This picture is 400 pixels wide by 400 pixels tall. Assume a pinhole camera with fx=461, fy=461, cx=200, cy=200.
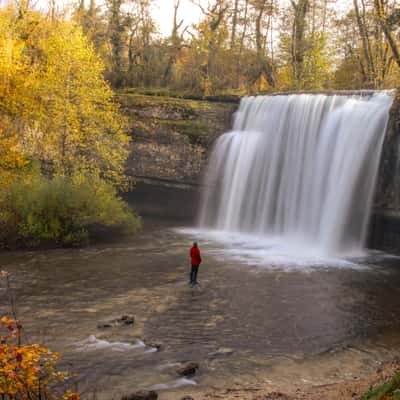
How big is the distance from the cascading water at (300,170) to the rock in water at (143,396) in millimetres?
13461

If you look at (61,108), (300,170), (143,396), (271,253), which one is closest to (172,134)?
(61,108)

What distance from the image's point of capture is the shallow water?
851 centimetres

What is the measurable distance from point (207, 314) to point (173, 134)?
54.7ft

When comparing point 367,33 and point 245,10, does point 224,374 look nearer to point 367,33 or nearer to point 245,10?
point 367,33

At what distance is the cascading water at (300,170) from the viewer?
19438 millimetres

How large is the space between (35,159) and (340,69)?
24.9 metres

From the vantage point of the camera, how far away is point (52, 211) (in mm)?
18594

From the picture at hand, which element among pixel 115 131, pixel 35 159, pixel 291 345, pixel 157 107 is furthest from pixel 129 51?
pixel 291 345

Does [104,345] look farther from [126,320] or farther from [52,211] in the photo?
[52,211]

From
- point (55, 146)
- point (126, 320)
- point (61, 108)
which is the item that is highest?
point (61, 108)

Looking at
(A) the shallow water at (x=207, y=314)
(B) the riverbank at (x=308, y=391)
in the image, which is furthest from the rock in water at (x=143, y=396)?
(B) the riverbank at (x=308, y=391)

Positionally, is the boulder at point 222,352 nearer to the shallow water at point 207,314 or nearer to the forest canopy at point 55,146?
the shallow water at point 207,314

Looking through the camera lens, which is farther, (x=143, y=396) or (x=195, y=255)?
(x=195, y=255)

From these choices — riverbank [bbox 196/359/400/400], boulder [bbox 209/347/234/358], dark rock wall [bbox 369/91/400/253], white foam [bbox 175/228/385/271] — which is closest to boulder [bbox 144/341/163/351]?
boulder [bbox 209/347/234/358]
